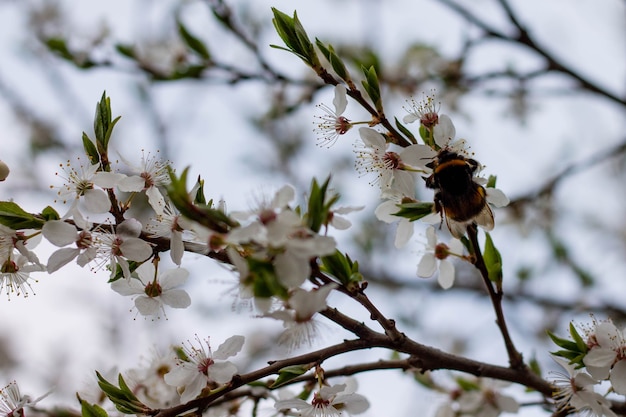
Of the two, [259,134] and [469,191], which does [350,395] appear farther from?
[259,134]

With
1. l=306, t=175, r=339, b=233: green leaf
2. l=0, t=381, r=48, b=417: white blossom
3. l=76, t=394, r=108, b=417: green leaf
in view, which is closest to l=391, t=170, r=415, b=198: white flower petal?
l=306, t=175, r=339, b=233: green leaf

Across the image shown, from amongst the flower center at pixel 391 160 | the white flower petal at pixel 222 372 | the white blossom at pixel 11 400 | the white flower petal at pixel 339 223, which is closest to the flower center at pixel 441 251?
the flower center at pixel 391 160

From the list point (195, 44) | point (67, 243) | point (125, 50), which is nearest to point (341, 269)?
point (67, 243)

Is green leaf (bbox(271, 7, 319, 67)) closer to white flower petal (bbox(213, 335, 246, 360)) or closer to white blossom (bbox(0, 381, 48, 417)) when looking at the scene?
white flower petal (bbox(213, 335, 246, 360))

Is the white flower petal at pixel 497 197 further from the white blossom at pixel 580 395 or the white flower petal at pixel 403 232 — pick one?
the white blossom at pixel 580 395

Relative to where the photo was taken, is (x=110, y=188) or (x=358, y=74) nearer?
(x=110, y=188)

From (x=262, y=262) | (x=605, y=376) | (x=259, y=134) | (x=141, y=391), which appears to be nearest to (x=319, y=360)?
(x=262, y=262)
